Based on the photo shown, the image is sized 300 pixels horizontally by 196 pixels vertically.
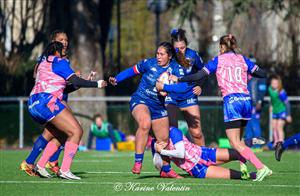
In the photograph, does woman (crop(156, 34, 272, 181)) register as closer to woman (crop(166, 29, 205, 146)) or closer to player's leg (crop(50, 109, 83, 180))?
player's leg (crop(50, 109, 83, 180))

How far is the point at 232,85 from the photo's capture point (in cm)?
1481

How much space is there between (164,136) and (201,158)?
64cm

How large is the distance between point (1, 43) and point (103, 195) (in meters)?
18.1

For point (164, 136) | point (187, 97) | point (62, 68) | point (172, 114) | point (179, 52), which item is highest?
point (179, 52)

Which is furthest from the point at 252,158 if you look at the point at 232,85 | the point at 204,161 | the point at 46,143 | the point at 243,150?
the point at 46,143

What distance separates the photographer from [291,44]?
32.0 meters

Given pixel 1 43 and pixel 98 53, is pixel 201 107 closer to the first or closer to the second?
pixel 98 53

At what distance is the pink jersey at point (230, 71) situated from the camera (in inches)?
584

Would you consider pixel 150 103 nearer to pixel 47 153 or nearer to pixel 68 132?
pixel 68 132

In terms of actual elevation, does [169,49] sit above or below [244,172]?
above

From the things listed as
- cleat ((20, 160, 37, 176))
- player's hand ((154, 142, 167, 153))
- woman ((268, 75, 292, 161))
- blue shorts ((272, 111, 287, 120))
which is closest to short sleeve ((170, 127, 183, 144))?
player's hand ((154, 142, 167, 153))

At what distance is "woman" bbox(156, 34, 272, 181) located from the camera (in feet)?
48.4

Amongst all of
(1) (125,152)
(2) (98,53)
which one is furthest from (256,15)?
(1) (125,152)

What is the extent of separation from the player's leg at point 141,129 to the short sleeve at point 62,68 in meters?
1.32
